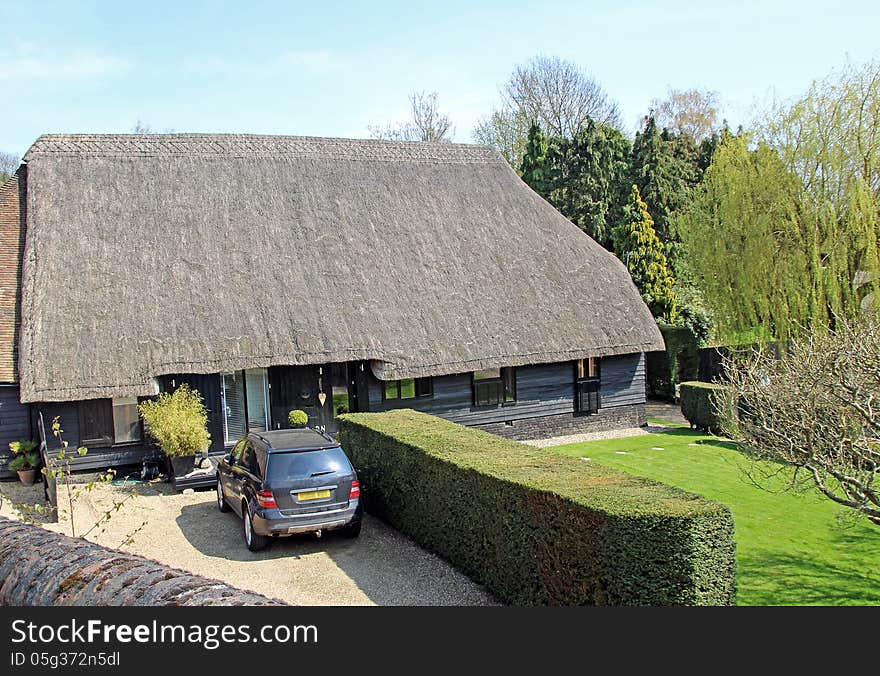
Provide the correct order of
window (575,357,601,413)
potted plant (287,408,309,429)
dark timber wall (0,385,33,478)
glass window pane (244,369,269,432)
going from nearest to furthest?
dark timber wall (0,385,33,478)
potted plant (287,408,309,429)
glass window pane (244,369,269,432)
window (575,357,601,413)

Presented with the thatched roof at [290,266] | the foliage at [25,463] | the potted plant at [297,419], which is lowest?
the foliage at [25,463]

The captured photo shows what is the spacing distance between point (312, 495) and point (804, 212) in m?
17.9

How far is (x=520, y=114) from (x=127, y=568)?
42737 millimetres

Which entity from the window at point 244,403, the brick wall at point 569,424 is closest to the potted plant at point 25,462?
the window at point 244,403

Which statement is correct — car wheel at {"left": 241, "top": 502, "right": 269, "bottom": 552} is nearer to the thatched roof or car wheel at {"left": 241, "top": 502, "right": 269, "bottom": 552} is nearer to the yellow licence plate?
the yellow licence plate

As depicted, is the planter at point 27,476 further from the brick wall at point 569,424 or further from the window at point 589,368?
the window at point 589,368

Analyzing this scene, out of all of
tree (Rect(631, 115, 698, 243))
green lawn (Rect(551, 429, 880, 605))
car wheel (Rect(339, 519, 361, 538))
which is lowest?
green lawn (Rect(551, 429, 880, 605))

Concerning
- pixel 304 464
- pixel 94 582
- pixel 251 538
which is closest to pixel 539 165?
pixel 304 464

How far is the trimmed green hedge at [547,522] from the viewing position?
24.0 ft

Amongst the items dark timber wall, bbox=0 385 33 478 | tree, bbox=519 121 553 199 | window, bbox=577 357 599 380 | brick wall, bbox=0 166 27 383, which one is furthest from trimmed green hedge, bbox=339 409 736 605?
tree, bbox=519 121 553 199

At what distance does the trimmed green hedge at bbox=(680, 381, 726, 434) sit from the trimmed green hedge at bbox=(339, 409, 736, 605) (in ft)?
37.8

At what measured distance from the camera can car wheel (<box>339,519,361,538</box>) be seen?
12287mm

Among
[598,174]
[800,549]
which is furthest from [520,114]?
[800,549]

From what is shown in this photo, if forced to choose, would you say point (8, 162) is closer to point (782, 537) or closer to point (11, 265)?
point (11, 265)
